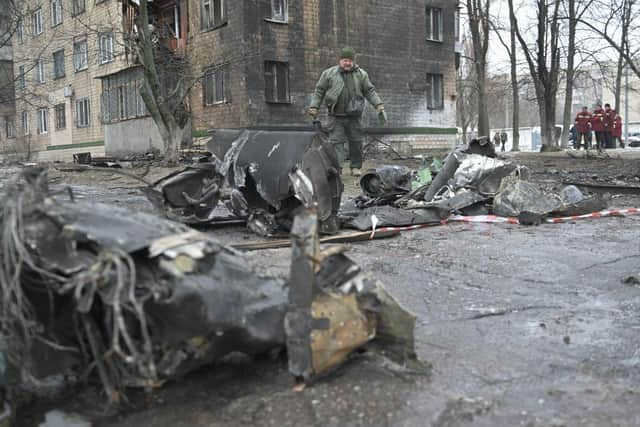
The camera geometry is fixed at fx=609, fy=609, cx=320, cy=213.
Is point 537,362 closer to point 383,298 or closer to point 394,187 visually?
point 383,298

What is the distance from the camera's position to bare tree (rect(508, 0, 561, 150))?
73.0 feet

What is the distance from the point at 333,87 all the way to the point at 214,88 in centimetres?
1175

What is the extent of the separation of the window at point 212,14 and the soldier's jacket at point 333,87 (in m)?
11.1

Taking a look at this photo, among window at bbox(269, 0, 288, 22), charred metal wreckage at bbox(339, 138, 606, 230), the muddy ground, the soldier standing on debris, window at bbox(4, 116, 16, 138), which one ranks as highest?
window at bbox(269, 0, 288, 22)

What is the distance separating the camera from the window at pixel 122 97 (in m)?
24.0

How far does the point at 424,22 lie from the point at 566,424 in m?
23.2

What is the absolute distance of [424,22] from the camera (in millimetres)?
23406

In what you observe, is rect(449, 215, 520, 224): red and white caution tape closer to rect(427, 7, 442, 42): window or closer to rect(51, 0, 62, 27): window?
rect(427, 7, 442, 42): window

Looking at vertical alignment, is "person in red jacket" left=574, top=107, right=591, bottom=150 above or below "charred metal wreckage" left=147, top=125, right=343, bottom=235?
above

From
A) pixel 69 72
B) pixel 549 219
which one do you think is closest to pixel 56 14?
pixel 69 72

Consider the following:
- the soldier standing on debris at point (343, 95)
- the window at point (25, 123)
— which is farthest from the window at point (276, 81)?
the window at point (25, 123)

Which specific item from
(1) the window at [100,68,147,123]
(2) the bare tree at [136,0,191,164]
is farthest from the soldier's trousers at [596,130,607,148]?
(1) the window at [100,68,147,123]

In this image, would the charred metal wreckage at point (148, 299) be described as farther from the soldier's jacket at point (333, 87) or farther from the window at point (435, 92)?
the window at point (435, 92)

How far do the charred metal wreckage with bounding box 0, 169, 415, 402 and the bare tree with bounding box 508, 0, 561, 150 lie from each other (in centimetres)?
2189
